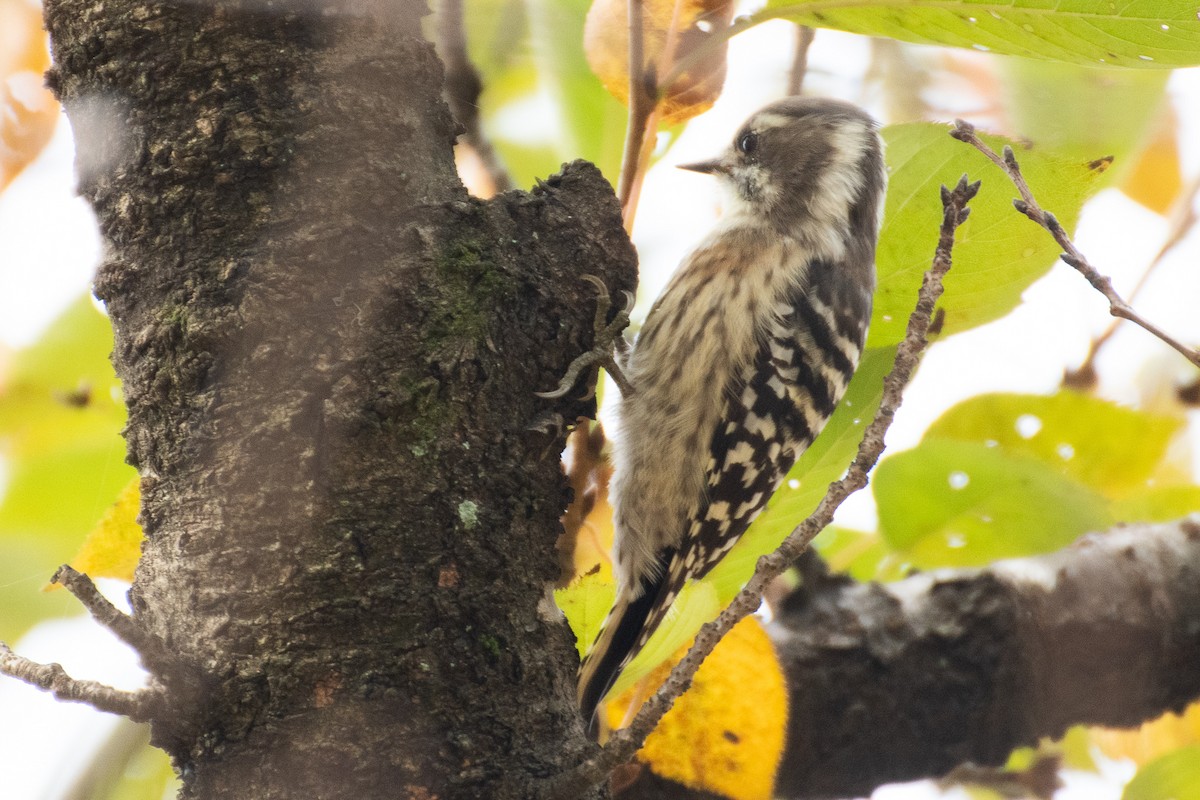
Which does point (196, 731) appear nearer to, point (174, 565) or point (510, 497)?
point (174, 565)

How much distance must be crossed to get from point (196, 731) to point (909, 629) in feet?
5.98

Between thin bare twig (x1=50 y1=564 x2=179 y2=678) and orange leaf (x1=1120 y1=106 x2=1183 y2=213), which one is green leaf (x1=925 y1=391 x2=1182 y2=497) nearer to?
orange leaf (x1=1120 y1=106 x2=1183 y2=213)

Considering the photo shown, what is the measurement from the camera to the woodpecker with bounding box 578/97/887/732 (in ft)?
8.76

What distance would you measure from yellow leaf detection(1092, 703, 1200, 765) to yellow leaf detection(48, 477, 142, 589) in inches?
98.0

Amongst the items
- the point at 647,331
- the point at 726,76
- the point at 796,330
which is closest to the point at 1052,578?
the point at 796,330

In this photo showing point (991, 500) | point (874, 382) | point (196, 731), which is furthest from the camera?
point (991, 500)

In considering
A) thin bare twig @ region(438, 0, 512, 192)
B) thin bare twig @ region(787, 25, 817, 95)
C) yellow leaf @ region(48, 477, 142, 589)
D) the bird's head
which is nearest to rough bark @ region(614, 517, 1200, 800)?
the bird's head

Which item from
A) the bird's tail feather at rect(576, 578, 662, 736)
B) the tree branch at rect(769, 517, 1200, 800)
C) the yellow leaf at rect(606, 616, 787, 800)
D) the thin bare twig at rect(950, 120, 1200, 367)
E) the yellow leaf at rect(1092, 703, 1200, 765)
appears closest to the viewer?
the thin bare twig at rect(950, 120, 1200, 367)

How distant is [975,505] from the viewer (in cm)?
251

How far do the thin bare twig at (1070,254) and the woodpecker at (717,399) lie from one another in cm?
97

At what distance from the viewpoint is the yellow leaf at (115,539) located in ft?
5.64

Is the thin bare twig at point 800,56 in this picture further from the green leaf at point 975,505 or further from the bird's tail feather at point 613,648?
the bird's tail feather at point 613,648

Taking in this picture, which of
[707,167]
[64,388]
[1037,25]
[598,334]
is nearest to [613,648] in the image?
[598,334]

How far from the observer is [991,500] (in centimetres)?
251
